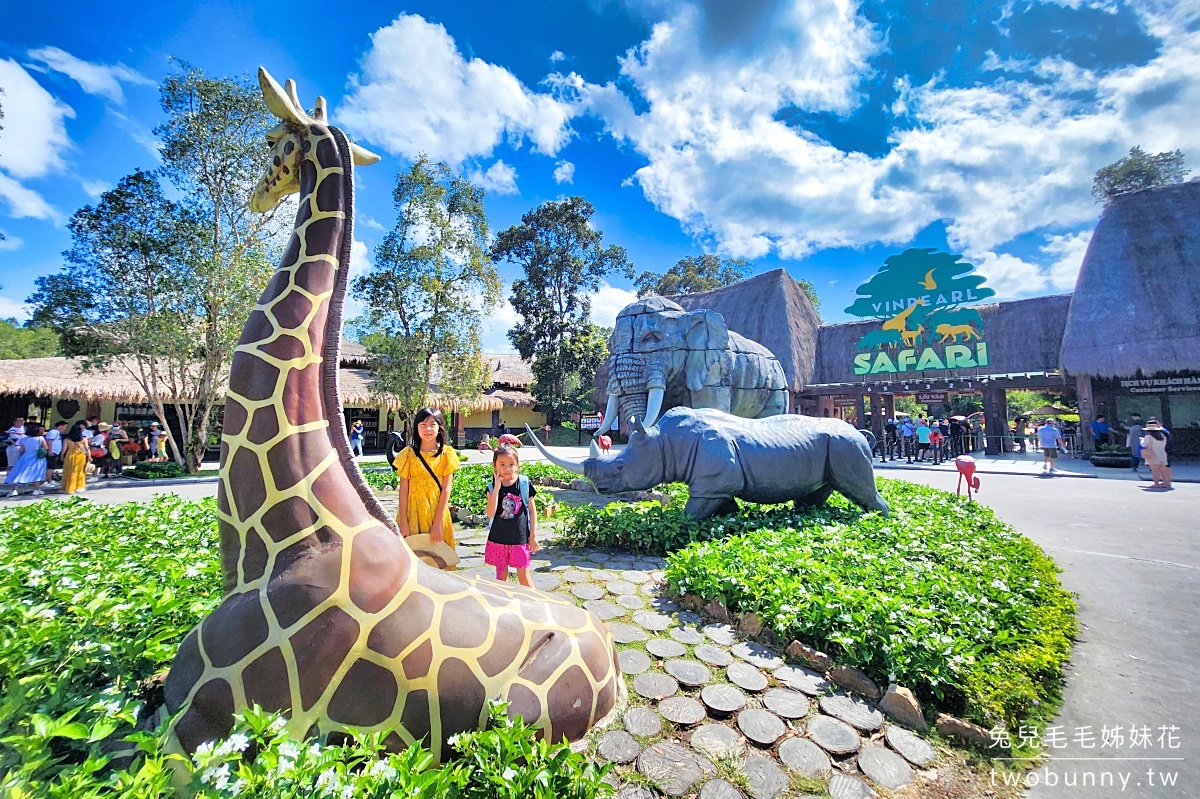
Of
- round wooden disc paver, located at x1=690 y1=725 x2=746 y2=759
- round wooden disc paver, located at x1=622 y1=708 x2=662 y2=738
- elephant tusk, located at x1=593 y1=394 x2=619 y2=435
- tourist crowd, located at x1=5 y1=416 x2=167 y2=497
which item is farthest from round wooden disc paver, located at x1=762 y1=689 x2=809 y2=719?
tourist crowd, located at x1=5 y1=416 x2=167 y2=497

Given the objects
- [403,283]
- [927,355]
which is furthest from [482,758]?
[927,355]

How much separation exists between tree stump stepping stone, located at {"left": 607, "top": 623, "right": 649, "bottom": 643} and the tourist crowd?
11.7 meters

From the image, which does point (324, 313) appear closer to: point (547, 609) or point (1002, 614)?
point (547, 609)

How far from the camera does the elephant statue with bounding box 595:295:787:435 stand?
8234 millimetres

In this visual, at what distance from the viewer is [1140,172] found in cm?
2297

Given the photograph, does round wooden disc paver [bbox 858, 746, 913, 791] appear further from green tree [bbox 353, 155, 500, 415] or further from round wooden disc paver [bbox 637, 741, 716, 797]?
green tree [bbox 353, 155, 500, 415]

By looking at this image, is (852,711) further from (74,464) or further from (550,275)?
(550,275)

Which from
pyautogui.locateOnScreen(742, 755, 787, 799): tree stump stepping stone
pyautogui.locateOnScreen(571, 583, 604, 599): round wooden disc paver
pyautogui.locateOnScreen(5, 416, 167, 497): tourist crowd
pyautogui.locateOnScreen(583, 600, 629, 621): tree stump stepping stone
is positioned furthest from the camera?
pyautogui.locateOnScreen(5, 416, 167, 497): tourist crowd

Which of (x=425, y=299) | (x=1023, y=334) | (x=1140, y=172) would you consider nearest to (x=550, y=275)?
(x=425, y=299)

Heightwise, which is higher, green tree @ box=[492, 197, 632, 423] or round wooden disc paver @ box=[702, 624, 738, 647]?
green tree @ box=[492, 197, 632, 423]

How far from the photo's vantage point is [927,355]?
1830 cm

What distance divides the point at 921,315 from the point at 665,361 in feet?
49.3

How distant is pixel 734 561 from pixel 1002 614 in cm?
162

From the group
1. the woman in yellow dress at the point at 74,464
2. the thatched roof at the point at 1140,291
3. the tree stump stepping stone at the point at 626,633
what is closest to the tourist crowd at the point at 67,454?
the woman in yellow dress at the point at 74,464
